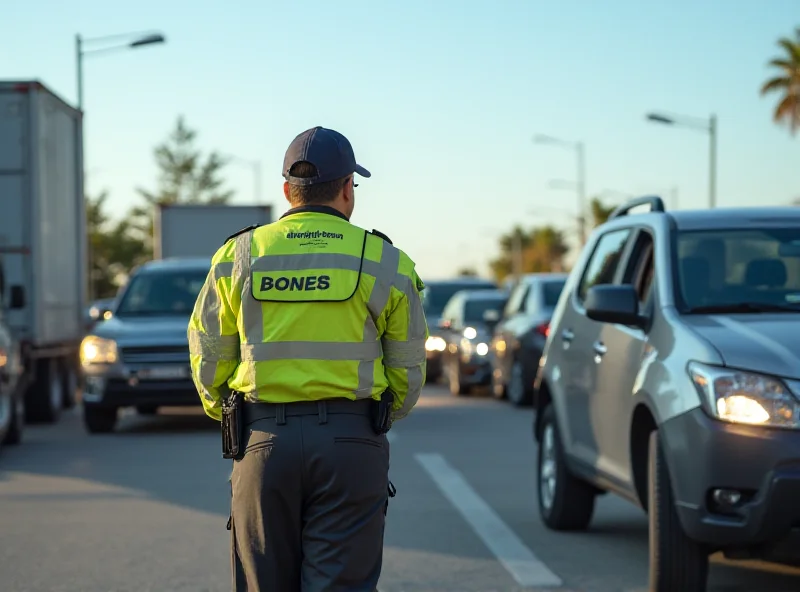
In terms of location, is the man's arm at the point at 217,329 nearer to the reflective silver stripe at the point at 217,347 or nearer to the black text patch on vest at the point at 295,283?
the reflective silver stripe at the point at 217,347

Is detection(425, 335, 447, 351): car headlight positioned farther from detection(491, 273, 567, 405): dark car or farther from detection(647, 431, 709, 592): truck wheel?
detection(647, 431, 709, 592): truck wheel

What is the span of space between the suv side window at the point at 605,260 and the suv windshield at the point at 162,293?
333 inches

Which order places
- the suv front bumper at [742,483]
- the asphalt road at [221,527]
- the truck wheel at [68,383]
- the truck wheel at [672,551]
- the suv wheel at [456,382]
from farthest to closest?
the suv wheel at [456,382] → the truck wheel at [68,383] → the asphalt road at [221,527] → the truck wheel at [672,551] → the suv front bumper at [742,483]

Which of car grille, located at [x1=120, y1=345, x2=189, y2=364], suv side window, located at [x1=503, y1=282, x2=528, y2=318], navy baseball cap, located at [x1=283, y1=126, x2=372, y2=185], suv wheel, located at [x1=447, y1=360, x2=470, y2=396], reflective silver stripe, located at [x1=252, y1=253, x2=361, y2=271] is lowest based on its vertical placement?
suv wheel, located at [x1=447, y1=360, x2=470, y2=396]

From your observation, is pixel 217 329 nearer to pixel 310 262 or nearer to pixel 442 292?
pixel 310 262

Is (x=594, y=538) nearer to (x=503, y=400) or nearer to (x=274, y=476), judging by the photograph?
(x=274, y=476)

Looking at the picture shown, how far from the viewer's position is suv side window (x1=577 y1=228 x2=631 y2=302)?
26.7 feet

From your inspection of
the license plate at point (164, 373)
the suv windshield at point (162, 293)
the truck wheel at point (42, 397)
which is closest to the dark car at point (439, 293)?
the truck wheel at point (42, 397)

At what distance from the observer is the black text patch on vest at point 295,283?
4.23m

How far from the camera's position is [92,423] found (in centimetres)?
1599

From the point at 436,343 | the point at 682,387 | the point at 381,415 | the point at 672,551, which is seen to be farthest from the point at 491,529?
the point at 436,343

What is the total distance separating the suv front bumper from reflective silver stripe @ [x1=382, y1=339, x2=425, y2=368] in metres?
1.99

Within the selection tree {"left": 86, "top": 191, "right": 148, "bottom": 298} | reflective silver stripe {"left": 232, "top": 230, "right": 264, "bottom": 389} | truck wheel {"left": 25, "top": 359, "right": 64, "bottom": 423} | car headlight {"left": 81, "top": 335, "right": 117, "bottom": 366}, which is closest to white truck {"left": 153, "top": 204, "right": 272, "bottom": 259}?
truck wheel {"left": 25, "top": 359, "right": 64, "bottom": 423}

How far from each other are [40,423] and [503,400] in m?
6.54
